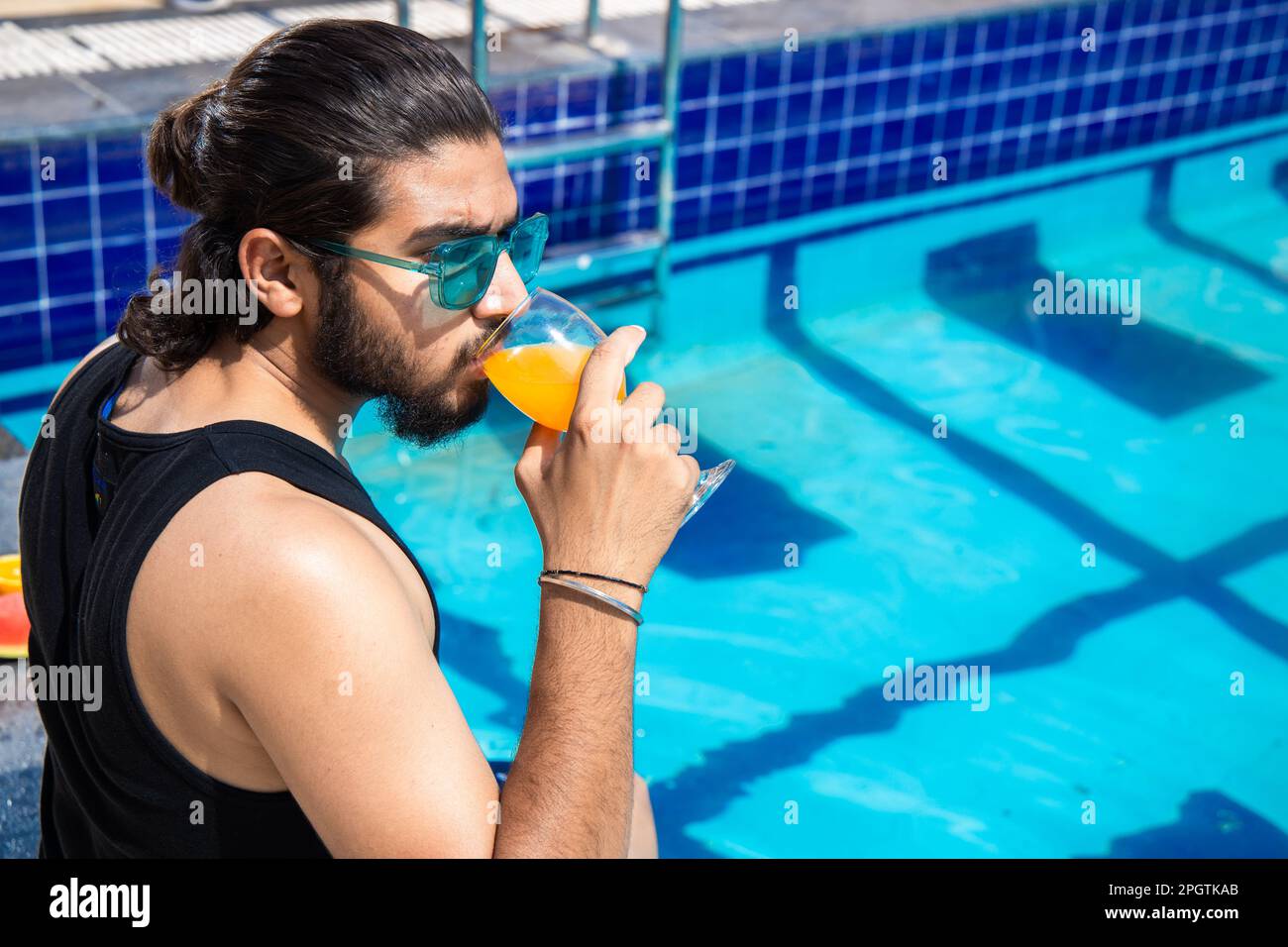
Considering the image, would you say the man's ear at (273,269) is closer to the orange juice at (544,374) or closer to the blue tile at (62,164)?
the orange juice at (544,374)

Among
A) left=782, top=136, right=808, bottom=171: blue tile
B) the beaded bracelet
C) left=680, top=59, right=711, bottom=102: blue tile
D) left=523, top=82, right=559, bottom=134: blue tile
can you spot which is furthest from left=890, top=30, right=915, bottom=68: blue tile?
the beaded bracelet

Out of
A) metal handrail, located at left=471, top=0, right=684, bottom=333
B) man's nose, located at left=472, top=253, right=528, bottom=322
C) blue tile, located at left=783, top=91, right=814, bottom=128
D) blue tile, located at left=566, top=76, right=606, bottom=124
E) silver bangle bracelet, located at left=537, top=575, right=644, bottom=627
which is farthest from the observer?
blue tile, located at left=783, top=91, right=814, bottom=128

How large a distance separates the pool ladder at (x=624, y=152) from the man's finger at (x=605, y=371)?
307cm

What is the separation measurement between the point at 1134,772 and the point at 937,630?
0.69 metres

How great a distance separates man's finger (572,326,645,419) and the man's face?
211 mm

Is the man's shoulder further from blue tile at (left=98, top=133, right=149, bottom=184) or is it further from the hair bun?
blue tile at (left=98, top=133, right=149, bottom=184)

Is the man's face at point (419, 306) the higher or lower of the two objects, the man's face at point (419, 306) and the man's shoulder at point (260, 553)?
the higher

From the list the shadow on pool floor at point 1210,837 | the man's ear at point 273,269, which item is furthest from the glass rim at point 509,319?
the shadow on pool floor at point 1210,837

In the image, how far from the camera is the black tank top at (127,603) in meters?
1.55

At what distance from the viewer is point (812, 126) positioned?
5.93 metres

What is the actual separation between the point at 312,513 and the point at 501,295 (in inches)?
20.9

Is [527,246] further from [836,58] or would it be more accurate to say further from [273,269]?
[836,58]

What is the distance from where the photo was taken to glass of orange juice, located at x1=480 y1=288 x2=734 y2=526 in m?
1.93

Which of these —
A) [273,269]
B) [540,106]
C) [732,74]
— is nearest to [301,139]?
[273,269]
